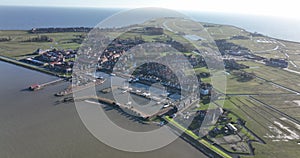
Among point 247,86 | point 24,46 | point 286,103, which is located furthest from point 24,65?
point 286,103

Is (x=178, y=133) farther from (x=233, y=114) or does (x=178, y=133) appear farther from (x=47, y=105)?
(x=47, y=105)

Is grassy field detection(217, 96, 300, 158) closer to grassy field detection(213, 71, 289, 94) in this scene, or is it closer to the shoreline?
grassy field detection(213, 71, 289, 94)

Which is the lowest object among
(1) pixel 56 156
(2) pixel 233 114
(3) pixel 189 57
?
(1) pixel 56 156

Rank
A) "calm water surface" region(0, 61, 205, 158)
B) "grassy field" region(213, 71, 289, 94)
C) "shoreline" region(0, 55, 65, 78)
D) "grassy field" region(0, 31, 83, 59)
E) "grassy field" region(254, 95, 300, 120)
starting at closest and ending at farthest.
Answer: "calm water surface" region(0, 61, 205, 158), "grassy field" region(254, 95, 300, 120), "grassy field" region(213, 71, 289, 94), "shoreline" region(0, 55, 65, 78), "grassy field" region(0, 31, 83, 59)

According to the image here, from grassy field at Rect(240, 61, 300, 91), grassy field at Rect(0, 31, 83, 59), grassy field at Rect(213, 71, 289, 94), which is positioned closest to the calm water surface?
grassy field at Rect(213, 71, 289, 94)

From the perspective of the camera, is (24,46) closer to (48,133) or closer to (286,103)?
(48,133)

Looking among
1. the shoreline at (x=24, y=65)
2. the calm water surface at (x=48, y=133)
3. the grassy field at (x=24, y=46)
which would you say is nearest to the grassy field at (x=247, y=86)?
the calm water surface at (x=48, y=133)

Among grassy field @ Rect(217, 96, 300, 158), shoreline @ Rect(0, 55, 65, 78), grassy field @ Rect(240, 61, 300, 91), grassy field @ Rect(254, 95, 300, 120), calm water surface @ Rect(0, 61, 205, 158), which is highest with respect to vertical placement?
grassy field @ Rect(240, 61, 300, 91)

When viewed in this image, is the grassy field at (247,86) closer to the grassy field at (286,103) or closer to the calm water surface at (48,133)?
the grassy field at (286,103)

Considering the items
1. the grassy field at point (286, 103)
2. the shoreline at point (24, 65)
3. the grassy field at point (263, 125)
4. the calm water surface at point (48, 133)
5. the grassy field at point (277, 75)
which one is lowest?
the calm water surface at point (48, 133)

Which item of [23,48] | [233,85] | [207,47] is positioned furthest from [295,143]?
[23,48]

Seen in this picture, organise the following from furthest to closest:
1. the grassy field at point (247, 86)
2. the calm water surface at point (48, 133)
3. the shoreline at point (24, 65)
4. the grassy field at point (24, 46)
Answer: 1. the grassy field at point (24, 46)
2. the shoreline at point (24, 65)
3. the grassy field at point (247, 86)
4. the calm water surface at point (48, 133)
